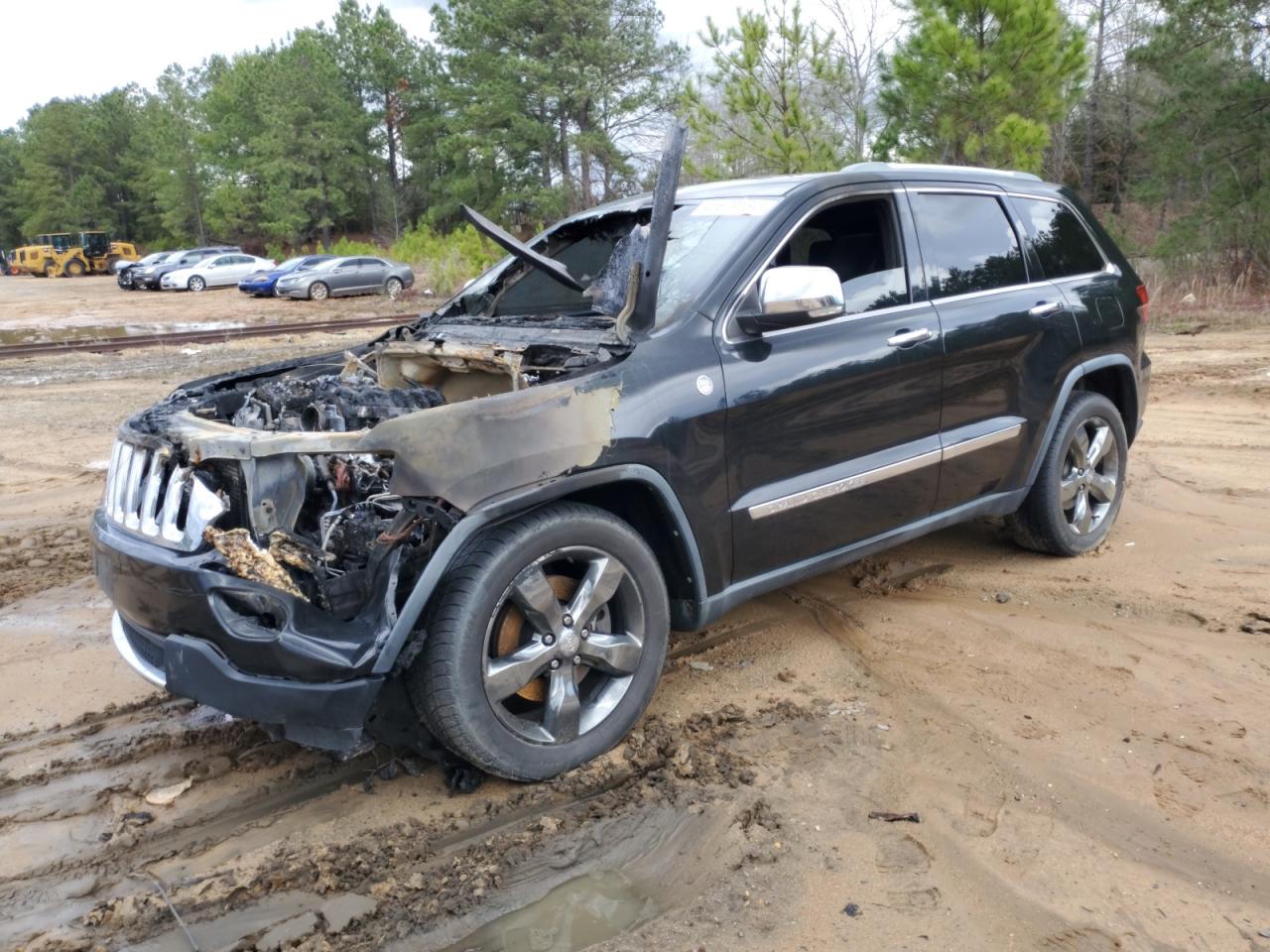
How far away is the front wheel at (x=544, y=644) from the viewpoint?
2932 mm

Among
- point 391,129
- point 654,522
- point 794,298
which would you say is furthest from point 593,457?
point 391,129

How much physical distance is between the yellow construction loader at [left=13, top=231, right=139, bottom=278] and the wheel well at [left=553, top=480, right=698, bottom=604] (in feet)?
180

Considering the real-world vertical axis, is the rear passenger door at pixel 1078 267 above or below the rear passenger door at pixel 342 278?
below

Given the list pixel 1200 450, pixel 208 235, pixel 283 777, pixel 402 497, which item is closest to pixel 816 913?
pixel 402 497

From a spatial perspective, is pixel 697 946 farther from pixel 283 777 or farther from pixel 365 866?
pixel 283 777

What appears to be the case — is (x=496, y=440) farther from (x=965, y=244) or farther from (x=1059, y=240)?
(x=1059, y=240)

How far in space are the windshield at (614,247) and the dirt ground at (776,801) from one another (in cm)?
154

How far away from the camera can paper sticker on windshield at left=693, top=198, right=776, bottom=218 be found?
3896mm

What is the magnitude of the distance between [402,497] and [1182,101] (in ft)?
59.9

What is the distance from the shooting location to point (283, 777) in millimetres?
3387

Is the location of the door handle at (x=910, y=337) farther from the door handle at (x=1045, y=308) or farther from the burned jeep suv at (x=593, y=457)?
the door handle at (x=1045, y=308)

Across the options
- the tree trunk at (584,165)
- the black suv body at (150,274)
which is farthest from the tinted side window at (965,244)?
the black suv body at (150,274)

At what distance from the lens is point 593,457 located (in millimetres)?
3131

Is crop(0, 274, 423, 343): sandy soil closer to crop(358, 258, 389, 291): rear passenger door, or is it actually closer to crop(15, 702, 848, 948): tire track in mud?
crop(358, 258, 389, 291): rear passenger door
